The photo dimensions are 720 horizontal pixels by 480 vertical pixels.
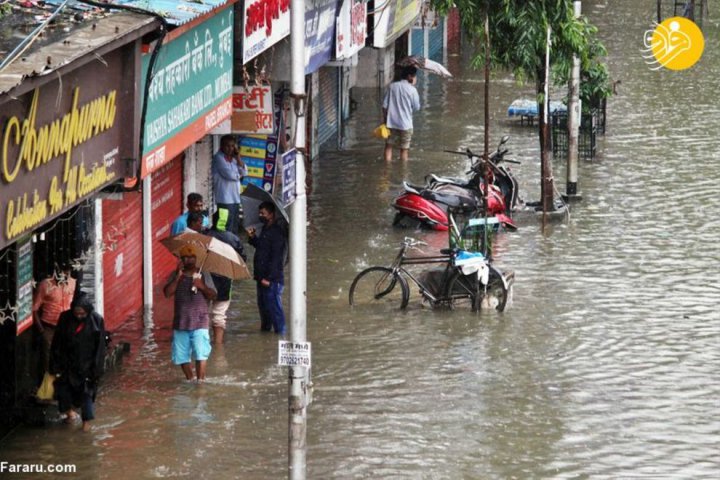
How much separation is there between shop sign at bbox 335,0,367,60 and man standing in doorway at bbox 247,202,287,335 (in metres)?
6.60

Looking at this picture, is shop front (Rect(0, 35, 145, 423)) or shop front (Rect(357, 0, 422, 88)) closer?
shop front (Rect(0, 35, 145, 423))

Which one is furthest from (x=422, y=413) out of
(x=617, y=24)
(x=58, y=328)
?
(x=617, y=24)

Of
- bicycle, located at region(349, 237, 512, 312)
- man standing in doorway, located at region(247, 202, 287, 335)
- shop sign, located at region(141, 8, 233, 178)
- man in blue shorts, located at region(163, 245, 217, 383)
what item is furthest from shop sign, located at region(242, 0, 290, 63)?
man in blue shorts, located at region(163, 245, 217, 383)

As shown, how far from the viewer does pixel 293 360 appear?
11.4 metres

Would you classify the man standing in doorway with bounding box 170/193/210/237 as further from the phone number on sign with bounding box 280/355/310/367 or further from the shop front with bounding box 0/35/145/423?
the phone number on sign with bounding box 280/355/310/367

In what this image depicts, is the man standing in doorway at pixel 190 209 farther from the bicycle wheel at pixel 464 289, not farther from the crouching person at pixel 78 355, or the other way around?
the crouching person at pixel 78 355

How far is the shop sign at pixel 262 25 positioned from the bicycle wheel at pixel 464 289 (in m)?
3.28

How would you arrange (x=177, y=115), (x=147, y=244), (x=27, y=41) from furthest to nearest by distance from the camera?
(x=147, y=244) < (x=177, y=115) < (x=27, y=41)

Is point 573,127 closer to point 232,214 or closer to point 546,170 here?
point 546,170

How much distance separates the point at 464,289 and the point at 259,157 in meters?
4.74

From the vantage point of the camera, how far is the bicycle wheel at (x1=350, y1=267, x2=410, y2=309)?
57.7 ft

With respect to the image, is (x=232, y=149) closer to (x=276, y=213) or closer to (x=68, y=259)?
(x=276, y=213)

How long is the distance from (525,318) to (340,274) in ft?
9.51

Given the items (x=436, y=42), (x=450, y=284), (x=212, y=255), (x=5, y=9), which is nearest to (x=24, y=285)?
(x=212, y=255)
